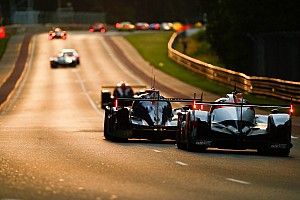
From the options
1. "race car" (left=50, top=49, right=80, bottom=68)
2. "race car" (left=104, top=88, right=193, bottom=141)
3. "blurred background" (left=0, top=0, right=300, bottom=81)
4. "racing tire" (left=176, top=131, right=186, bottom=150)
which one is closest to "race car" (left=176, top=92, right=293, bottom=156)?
"racing tire" (left=176, top=131, right=186, bottom=150)

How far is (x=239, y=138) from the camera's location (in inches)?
868

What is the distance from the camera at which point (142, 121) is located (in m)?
26.0

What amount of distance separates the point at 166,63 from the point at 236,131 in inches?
2583

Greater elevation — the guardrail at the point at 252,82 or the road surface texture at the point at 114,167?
the road surface texture at the point at 114,167

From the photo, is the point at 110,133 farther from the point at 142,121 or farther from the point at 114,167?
the point at 114,167

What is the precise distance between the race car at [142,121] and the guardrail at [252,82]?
11.3 metres

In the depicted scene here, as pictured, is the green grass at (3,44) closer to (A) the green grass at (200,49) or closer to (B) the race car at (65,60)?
(B) the race car at (65,60)

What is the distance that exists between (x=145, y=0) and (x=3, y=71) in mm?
113354

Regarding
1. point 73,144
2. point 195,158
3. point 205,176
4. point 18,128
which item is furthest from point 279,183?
point 18,128

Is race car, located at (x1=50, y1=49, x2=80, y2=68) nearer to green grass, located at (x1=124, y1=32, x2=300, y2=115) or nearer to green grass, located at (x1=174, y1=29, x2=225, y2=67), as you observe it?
green grass, located at (x1=124, y1=32, x2=300, y2=115)

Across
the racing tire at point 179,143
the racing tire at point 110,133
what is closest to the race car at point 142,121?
the racing tire at point 110,133

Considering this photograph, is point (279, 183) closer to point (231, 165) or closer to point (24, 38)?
point (231, 165)

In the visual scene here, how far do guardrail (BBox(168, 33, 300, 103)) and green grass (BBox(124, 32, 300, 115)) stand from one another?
0.36m

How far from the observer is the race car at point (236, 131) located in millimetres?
22094
